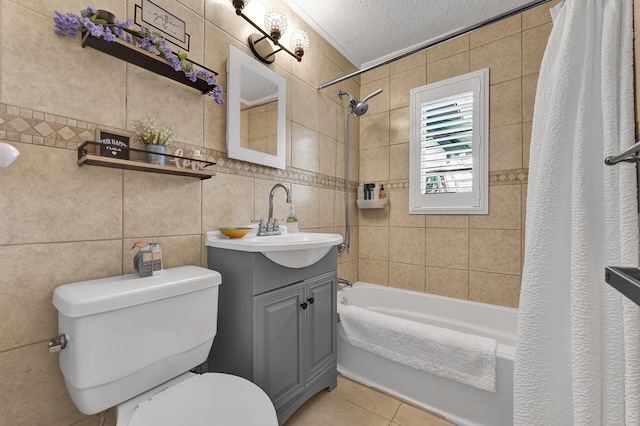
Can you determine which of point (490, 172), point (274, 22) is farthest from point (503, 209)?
point (274, 22)

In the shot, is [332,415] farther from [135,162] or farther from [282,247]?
[135,162]

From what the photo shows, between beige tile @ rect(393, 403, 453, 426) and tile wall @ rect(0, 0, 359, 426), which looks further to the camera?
beige tile @ rect(393, 403, 453, 426)

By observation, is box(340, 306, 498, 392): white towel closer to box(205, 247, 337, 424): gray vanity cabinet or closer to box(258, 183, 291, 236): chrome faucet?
box(205, 247, 337, 424): gray vanity cabinet

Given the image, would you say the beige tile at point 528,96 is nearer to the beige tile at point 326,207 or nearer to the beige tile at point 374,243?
the beige tile at point 374,243

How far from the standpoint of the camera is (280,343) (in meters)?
1.26

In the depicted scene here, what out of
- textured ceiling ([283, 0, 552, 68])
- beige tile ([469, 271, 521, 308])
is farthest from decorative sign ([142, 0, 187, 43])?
beige tile ([469, 271, 521, 308])

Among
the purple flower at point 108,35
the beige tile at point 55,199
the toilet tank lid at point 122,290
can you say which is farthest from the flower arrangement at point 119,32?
the toilet tank lid at point 122,290

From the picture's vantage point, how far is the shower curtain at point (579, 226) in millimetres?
759

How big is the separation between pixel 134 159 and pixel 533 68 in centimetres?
245

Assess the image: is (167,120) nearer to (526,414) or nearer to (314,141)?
(314,141)

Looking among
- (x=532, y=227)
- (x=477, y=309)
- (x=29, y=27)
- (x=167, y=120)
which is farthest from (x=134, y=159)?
(x=477, y=309)

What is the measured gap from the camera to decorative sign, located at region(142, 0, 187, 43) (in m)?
1.15

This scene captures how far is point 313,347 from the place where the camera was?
4.78 ft

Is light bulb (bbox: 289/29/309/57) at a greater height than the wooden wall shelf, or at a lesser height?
greater
